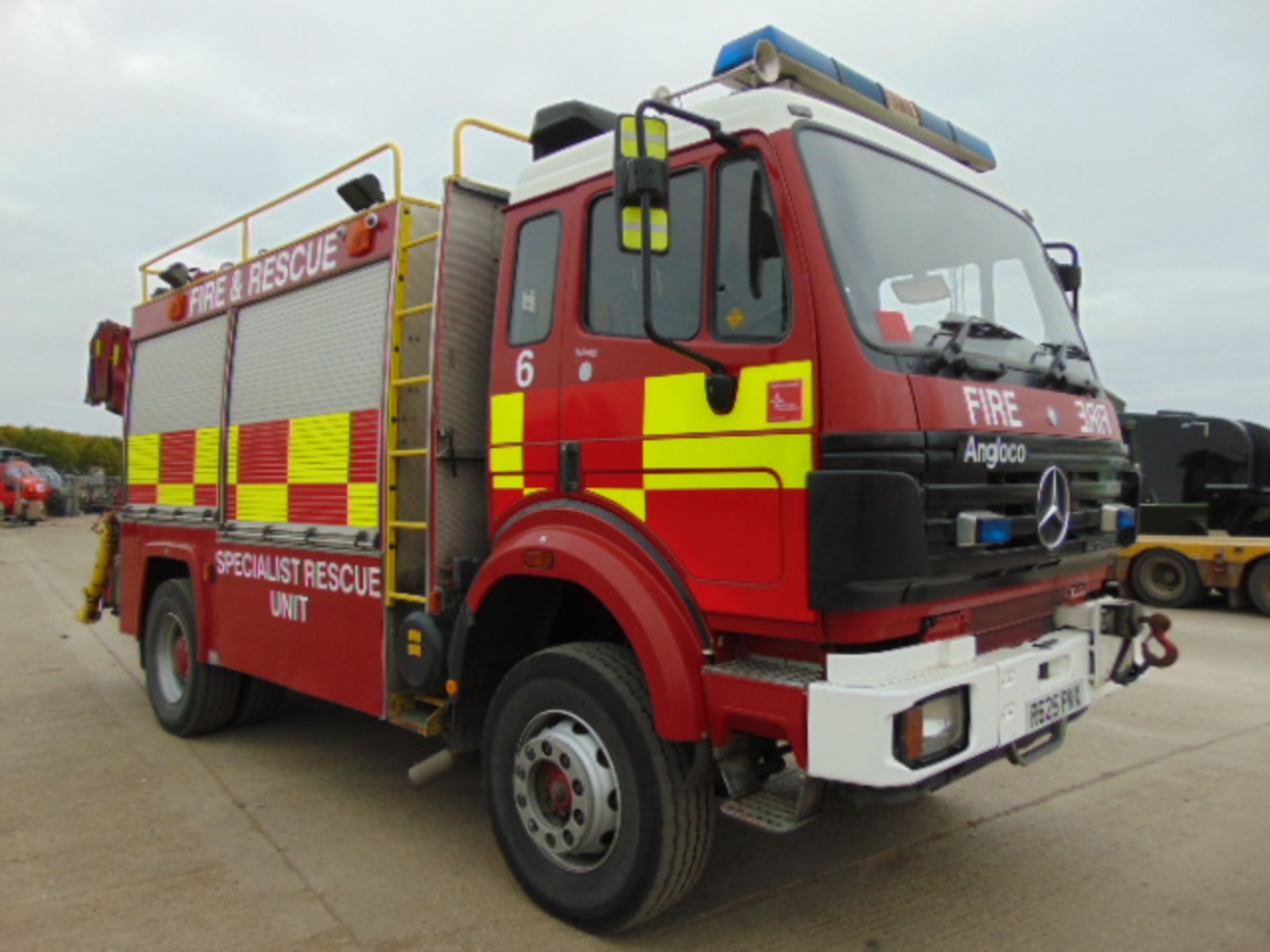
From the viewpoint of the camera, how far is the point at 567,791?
3275 millimetres

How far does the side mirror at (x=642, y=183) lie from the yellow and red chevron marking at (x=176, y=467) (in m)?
3.57

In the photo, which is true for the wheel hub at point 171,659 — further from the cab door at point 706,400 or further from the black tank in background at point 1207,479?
the black tank in background at point 1207,479

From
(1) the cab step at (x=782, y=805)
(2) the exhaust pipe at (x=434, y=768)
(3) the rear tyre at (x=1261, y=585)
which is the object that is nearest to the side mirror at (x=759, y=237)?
(1) the cab step at (x=782, y=805)

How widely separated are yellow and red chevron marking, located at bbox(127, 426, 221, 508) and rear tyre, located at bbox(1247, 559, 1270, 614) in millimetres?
10946

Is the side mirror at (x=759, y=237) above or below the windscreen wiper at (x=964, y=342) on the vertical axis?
above

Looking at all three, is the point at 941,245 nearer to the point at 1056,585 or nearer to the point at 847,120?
the point at 847,120

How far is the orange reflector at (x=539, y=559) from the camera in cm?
334

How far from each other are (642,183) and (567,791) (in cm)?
203

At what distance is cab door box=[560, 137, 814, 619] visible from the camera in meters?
2.75

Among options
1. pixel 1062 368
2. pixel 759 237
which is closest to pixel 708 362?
pixel 759 237

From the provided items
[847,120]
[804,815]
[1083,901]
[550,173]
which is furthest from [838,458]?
[1083,901]

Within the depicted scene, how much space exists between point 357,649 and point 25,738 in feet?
9.55

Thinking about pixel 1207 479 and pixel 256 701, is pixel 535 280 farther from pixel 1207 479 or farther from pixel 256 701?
pixel 1207 479

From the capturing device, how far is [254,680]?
5793 millimetres
